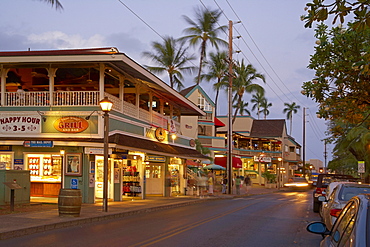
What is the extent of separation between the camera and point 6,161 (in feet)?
78.9

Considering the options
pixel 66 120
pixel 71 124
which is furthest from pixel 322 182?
pixel 66 120

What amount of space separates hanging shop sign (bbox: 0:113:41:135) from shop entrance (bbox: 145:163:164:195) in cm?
965

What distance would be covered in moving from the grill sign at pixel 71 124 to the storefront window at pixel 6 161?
2782 mm

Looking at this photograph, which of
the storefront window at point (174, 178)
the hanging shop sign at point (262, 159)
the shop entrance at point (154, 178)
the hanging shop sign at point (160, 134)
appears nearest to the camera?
the hanging shop sign at point (160, 134)

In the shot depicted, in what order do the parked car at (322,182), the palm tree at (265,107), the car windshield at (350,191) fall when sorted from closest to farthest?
the car windshield at (350,191) → the parked car at (322,182) → the palm tree at (265,107)

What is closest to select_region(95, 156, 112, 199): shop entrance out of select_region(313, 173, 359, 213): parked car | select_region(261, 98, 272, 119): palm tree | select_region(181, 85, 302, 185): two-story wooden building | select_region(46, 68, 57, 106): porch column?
select_region(46, 68, 57, 106): porch column

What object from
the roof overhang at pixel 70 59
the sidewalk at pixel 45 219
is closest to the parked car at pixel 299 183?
the roof overhang at pixel 70 59

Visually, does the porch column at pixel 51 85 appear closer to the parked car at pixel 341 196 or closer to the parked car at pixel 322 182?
the parked car at pixel 322 182

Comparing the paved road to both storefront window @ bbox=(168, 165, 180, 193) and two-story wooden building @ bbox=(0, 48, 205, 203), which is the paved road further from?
storefront window @ bbox=(168, 165, 180, 193)

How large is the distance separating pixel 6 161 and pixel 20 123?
1972mm

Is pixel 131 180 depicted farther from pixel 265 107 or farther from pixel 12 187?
pixel 265 107

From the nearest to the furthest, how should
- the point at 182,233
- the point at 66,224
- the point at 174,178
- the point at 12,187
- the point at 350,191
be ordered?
the point at 350,191 < the point at 182,233 < the point at 66,224 < the point at 12,187 < the point at 174,178

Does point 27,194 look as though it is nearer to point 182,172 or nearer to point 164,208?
point 164,208

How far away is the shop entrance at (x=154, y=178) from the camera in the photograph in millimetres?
32188
